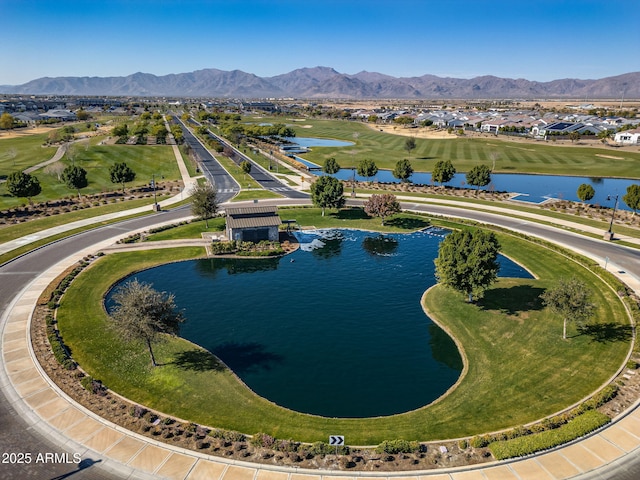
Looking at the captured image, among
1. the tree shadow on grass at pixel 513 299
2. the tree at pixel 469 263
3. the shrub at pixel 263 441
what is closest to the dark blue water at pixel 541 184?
the tree shadow on grass at pixel 513 299

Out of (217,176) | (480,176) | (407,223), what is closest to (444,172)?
(480,176)

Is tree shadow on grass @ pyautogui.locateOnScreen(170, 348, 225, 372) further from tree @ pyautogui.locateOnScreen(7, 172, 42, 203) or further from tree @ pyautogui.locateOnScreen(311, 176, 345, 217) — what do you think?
tree @ pyautogui.locateOnScreen(7, 172, 42, 203)

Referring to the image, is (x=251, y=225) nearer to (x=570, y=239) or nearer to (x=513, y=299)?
(x=513, y=299)

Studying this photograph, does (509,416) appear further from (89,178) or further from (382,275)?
(89,178)

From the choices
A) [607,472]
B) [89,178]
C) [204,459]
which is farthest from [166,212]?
[607,472]

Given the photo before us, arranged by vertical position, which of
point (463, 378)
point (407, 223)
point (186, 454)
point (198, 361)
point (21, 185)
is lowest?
point (463, 378)

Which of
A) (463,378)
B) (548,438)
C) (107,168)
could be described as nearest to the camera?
(548,438)

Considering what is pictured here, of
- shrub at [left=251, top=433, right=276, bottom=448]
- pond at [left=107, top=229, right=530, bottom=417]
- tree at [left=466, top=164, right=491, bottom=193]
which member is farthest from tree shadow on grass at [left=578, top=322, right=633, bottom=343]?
tree at [left=466, top=164, right=491, bottom=193]
